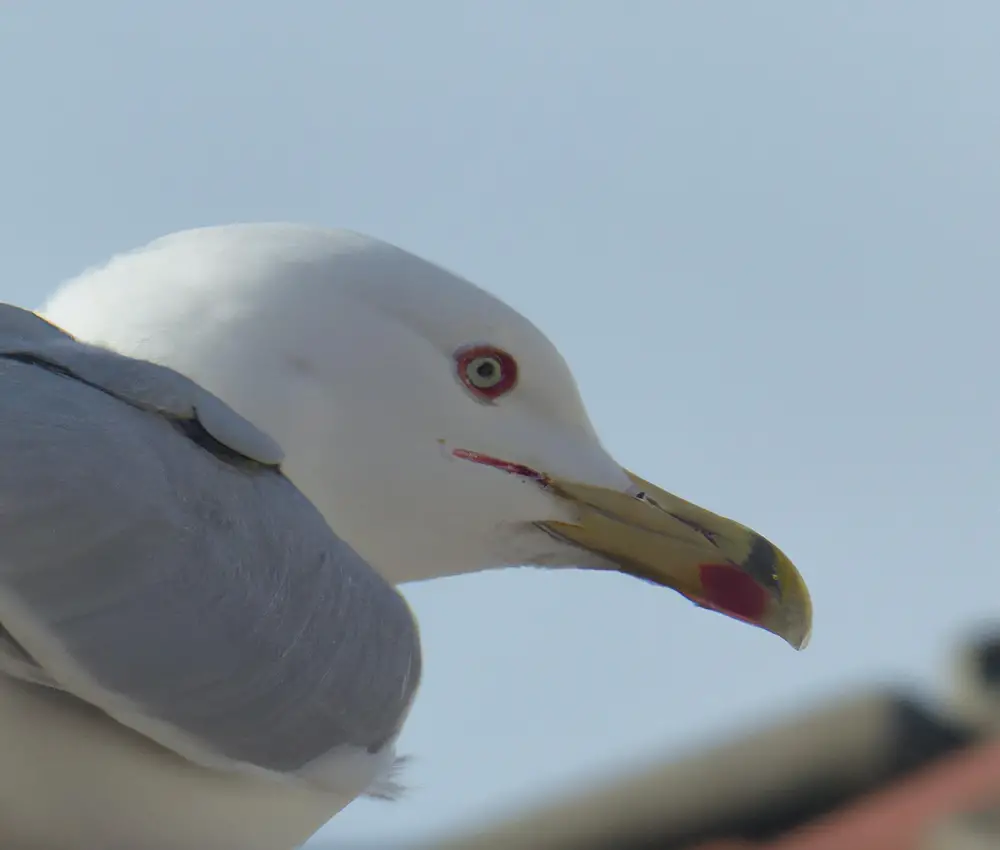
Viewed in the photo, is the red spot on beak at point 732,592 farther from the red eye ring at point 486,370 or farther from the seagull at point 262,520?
the red eye ring at point 486,370

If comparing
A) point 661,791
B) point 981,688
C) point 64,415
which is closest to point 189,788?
point 64,415

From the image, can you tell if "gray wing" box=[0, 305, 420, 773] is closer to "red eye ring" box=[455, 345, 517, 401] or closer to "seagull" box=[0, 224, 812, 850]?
"seagull" box=[0, 224, 812, 850]

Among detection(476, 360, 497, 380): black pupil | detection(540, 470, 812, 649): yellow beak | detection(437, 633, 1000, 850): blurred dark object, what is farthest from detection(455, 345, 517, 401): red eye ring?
detection(437, 633, 1000, 850): blurred dark object

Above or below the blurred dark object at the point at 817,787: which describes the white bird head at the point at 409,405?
below

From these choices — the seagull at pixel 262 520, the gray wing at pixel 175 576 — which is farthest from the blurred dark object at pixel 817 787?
the gray wing at pixel 175 576

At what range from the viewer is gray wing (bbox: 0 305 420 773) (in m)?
1.73

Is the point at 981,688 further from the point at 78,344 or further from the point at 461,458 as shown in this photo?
the point at 78,344

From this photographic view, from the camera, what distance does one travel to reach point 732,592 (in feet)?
8.31

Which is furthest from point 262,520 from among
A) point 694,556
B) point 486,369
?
point 694,556

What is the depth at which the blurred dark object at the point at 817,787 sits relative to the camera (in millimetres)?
6598

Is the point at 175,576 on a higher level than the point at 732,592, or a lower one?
lower

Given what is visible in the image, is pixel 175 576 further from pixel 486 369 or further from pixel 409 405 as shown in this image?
pixel 486 369

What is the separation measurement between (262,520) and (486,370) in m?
0.63

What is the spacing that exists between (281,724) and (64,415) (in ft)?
1.48
